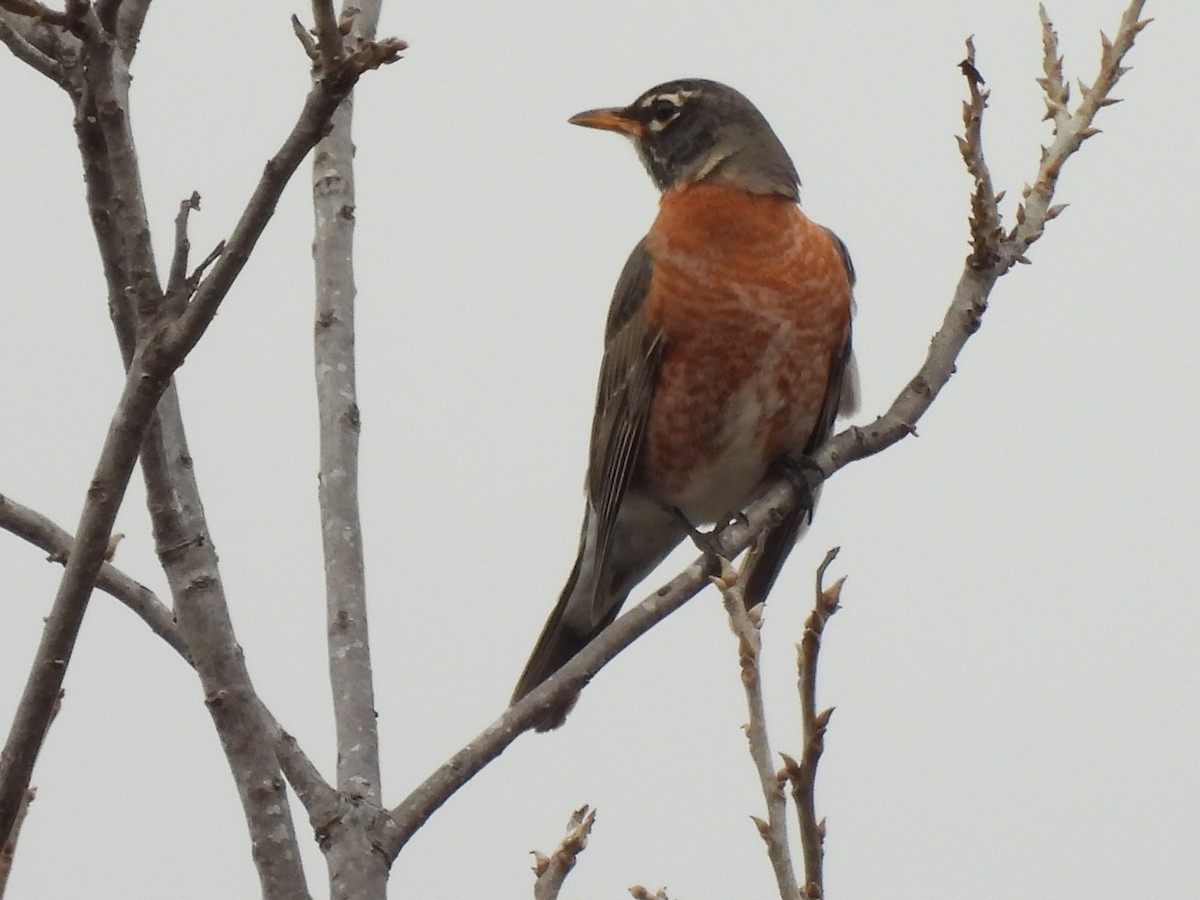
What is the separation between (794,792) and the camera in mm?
1717

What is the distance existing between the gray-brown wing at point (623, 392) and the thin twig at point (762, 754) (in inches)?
117

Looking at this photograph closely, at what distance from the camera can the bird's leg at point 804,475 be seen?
4.67 m

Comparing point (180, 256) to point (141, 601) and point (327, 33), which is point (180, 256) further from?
point (141, 601)

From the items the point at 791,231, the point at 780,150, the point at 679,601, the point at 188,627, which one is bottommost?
the point at 188,627

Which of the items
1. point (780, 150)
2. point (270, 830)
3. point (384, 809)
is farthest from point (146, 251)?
point (780, 150)

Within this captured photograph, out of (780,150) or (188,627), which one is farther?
(780,150)

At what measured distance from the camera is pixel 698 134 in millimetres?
5500

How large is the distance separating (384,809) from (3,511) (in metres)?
0.84

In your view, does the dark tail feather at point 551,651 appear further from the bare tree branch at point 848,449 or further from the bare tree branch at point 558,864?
the bare tree branch at point 558,864

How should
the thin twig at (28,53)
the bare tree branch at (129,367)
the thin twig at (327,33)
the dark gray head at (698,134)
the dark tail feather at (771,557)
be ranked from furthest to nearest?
the dark gray head at (698,134) → the dark tail feather at (771,557) → the thin twig at (28,53) → the bare tree branch at (129,367) → the thin twig at (327,33)

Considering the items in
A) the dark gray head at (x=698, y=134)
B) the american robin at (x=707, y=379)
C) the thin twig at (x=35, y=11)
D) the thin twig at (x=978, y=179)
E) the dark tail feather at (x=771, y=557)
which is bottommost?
the thin twig at (x=35, y=11)

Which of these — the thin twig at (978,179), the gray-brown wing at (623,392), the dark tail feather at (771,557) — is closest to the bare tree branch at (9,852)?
the thin twig at (978,179)

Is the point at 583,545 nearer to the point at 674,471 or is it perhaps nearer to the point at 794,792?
the point at 674,471

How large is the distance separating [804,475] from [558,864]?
7.17ft
